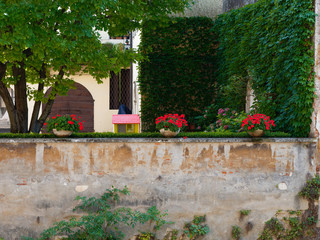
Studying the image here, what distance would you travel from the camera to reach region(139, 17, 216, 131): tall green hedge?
1176 cm

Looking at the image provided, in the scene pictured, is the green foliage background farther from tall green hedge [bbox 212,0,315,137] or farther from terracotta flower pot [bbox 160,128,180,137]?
terracotta flower pot [bbox 160,128,180,137]

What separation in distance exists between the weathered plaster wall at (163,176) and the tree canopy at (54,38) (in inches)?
71.8

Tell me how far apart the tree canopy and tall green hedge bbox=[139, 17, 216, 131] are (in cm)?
234

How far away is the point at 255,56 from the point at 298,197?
401 centimetres

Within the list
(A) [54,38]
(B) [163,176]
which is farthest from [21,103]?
(B) [163,176]

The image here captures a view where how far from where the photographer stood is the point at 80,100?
17.2 m

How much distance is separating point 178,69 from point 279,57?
488 cm

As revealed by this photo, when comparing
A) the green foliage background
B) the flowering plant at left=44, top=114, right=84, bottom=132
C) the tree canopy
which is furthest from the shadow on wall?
the flowering plant at left=44, top=114, right=84, bottom=132

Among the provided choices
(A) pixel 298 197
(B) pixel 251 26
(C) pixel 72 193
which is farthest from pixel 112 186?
(B) pixel 251 26

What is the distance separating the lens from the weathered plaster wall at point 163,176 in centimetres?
626

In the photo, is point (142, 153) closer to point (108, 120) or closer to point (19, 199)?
point (19, 199)

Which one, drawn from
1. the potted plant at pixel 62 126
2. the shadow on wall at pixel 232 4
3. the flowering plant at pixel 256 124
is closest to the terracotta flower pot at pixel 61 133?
the potted plant at pixel 62 126

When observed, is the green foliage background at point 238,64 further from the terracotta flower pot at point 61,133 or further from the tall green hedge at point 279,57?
the terracotta flower pot at point 61,133

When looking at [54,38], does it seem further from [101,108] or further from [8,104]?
[101,108]
